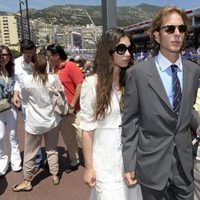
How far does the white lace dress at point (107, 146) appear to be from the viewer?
8.10ft

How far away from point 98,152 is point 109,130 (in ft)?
0.60

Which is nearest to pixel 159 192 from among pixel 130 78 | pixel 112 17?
pixel 130 78

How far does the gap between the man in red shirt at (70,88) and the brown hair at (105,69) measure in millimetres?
2489

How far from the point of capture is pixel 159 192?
89.0 inches

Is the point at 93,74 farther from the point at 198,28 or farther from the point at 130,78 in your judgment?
the point at 198,28

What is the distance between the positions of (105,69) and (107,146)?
55 centimetres

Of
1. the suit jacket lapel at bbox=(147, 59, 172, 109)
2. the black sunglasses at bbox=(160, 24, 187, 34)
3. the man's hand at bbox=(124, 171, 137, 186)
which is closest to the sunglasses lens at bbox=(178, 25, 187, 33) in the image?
the black sunglasses at bbox=(160, 24, 187, 34)

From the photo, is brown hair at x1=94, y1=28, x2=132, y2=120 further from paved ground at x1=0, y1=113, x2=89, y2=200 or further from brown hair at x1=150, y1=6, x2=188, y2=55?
paved ground at x1=0, y1=113, x2=89, y2=200

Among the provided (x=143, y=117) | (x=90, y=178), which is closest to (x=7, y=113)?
(x=90, y=178)

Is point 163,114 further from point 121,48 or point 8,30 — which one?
point 8,30

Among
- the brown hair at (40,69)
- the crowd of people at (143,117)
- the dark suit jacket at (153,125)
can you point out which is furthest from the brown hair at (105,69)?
the brown hair at (40,69)

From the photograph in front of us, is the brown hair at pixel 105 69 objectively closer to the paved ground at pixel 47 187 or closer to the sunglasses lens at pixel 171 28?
the sunglasses lens at pixel 171 28

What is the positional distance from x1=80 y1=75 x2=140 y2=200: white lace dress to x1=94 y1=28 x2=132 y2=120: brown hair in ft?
0.15

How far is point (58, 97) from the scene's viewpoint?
15.3ft
